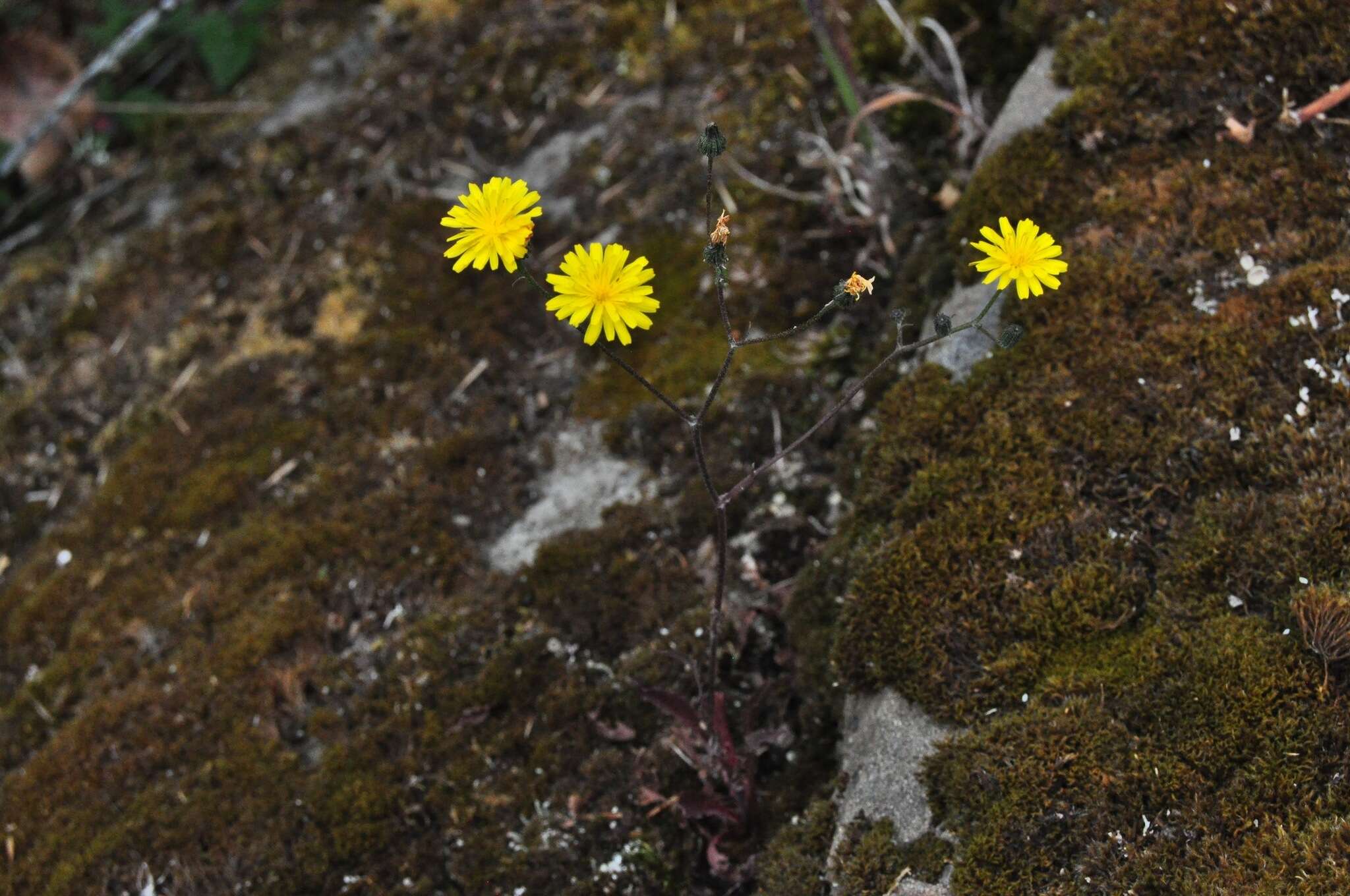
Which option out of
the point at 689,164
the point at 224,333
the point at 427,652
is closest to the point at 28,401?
the point at 224,333

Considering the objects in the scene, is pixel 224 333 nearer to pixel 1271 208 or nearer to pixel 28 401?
pixel 28 401

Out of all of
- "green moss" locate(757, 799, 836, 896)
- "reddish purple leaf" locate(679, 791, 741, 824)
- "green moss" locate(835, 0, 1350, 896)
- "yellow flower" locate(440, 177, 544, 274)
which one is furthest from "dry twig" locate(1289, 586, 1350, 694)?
"yellow flower" locate(440, 177, 544, 274)

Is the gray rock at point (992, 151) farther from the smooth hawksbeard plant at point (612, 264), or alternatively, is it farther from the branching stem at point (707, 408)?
the smooth hawksbeard plant at point (612, 264)

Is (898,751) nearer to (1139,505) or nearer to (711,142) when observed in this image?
(1139,505)

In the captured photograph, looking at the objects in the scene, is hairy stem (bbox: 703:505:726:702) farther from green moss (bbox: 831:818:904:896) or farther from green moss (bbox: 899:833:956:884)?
green moss (bbox: 899:833:956:884)

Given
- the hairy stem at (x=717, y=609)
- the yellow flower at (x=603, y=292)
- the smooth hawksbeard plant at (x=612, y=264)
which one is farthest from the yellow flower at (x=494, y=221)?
the hairy stem at (x=717, y=609)

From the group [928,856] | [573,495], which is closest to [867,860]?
[928,856]
